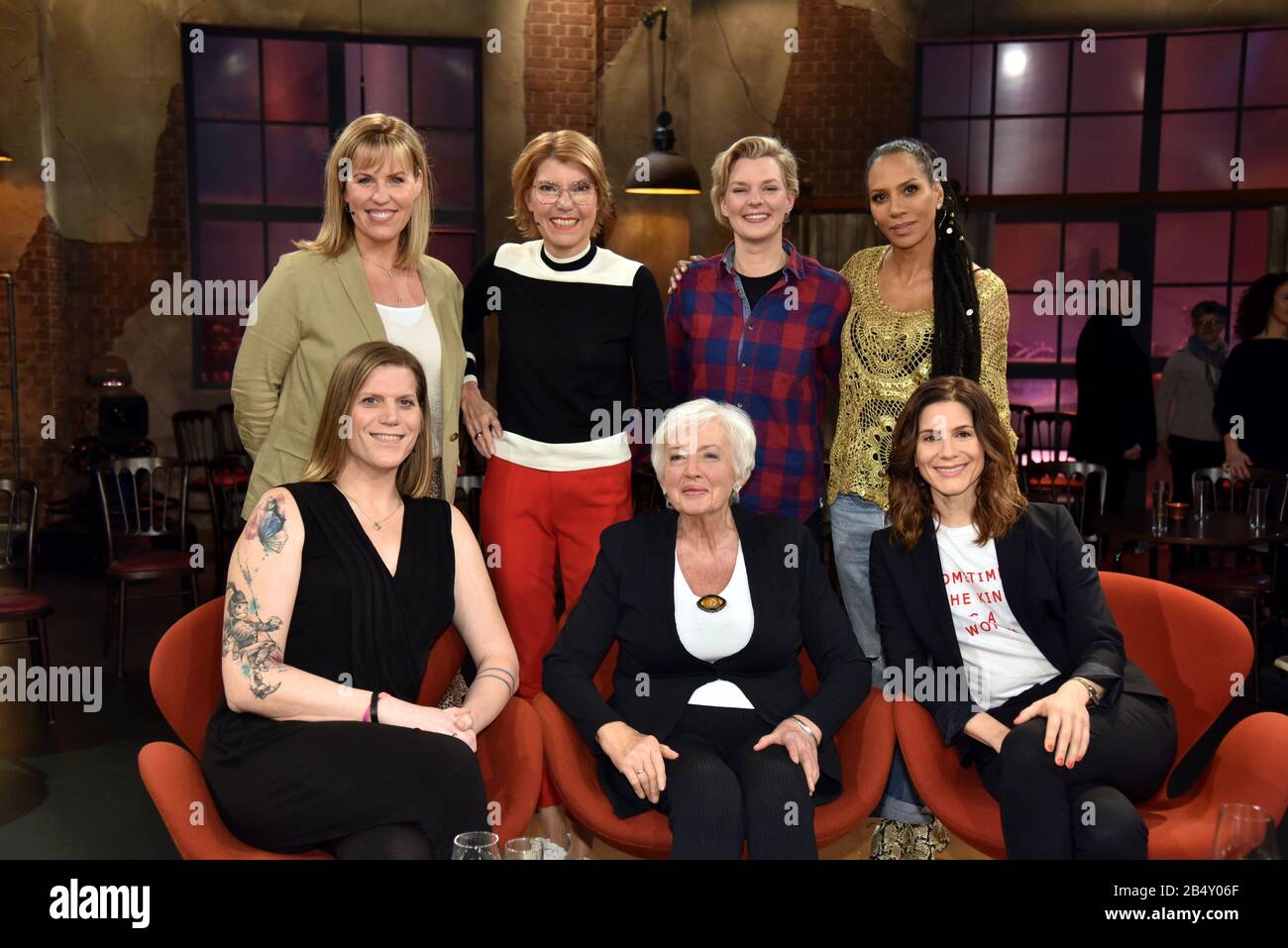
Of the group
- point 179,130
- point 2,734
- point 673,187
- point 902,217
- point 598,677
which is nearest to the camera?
point 598,677

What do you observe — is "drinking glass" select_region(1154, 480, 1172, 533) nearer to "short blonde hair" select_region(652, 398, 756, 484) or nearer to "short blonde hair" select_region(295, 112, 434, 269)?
"short blonde hair" select_region(652, 398, 756, 484)

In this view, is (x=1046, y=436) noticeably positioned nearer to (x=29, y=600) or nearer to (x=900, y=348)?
(x=900, y=348)

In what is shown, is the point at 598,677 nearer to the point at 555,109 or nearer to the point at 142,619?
the point at 142,619

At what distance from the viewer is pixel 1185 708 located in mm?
2707

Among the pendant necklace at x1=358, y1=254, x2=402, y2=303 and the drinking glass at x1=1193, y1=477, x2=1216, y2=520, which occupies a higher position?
the pendant necklace at x1=358, y1=254, x2=402, y2=303

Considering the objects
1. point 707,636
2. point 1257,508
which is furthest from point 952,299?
point 1257,508

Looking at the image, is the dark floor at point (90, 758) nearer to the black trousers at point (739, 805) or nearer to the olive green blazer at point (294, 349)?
the black trousers at point (739, 805)

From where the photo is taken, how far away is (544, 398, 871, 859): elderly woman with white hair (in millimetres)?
2467

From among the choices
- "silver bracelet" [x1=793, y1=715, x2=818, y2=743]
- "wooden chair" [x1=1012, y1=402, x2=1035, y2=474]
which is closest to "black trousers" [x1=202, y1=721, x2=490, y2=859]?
"silver bracelet" [x1=793, y1=715, x2=818, y2=743]

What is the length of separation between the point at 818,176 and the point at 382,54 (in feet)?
10.9

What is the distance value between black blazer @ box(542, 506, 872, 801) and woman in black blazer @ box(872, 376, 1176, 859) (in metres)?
0.15

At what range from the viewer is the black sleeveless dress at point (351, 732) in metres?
2.17

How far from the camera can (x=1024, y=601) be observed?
8.50ft

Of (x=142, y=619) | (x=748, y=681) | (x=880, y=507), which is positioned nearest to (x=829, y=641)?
(x=748, y=681)
